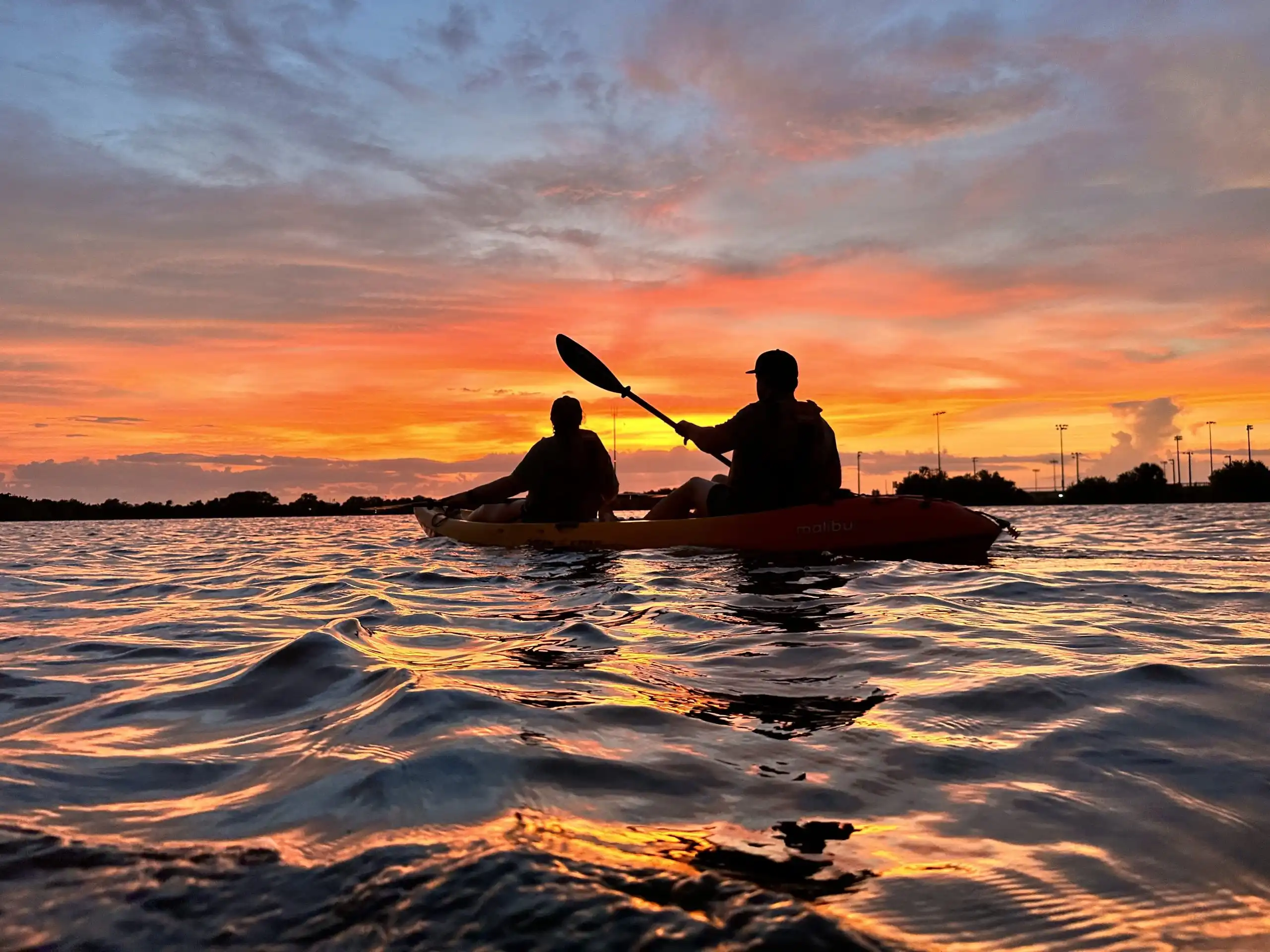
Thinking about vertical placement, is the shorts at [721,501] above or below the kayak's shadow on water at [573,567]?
above

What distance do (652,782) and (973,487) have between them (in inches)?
2615

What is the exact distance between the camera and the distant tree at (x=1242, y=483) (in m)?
58.8

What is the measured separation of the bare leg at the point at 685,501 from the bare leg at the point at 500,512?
211 centimetres

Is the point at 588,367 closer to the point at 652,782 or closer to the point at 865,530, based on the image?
the point at 865,530

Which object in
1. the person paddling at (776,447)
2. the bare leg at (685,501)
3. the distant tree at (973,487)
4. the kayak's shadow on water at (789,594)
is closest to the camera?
the kayak's shadow on water at (789,594)

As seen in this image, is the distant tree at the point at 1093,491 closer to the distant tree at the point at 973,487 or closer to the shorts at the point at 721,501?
the distant tree at the point at 973,487

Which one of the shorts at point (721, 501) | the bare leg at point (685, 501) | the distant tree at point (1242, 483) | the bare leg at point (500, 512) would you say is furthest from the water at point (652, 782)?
the distant tree at point (1242, 483)

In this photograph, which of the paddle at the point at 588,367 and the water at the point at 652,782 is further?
the paddle at the point at 588,367

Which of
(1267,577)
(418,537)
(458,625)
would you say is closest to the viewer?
(458,625)

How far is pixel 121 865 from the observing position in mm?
1440

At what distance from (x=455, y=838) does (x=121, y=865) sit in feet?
1.88

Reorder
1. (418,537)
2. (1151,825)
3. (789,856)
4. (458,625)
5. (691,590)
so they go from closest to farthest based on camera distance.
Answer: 1. (789,856)
2. (1151,825)
3. (458,625)
4. (691,590)
5. (418,537)

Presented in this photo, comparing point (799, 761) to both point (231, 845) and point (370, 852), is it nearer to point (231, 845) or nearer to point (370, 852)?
point (370, 852)

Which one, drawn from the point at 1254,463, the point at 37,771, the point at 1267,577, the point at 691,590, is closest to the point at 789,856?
the point at 37,771
